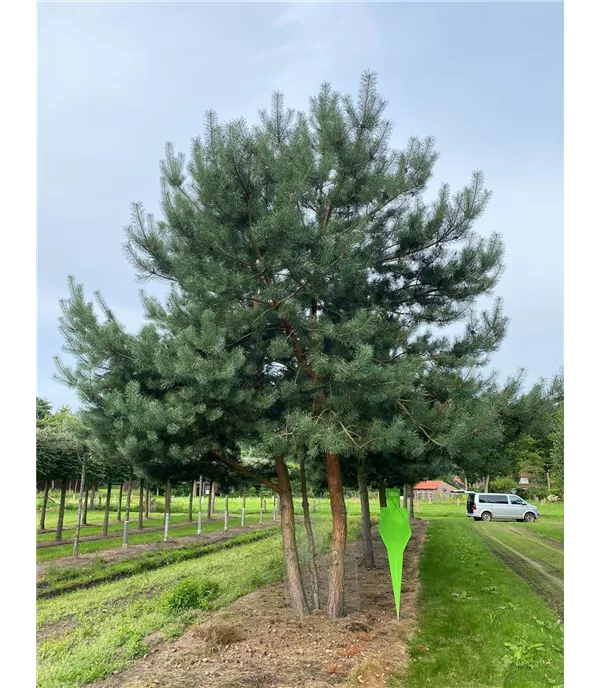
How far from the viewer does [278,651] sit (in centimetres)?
231

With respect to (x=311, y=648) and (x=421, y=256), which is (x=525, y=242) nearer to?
(x=421, y=256)

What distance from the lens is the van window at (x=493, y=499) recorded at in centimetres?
387

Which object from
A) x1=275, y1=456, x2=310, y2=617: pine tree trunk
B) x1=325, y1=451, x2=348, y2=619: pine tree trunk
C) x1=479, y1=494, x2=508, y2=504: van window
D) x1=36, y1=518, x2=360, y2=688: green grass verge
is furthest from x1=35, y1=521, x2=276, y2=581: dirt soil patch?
x1=479, y1=494, x2=508, y2=504: van window

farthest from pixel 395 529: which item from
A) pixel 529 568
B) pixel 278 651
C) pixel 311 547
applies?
pixel 529 568

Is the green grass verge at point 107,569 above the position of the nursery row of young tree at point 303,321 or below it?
below

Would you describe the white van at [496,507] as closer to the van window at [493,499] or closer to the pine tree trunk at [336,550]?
the van window at [493,499]

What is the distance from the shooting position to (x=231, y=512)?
7.01m

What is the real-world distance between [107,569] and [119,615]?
115cm

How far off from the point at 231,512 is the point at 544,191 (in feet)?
21.3

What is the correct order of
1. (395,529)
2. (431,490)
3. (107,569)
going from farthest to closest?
(431,490) → (107,569) → (395,529)

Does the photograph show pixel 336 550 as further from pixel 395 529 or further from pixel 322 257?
pixel 322 257

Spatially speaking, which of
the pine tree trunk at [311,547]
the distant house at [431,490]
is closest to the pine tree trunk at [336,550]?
the pine tree trunk at [311,547]

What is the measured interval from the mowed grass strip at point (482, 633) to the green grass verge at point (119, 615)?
868 mm
